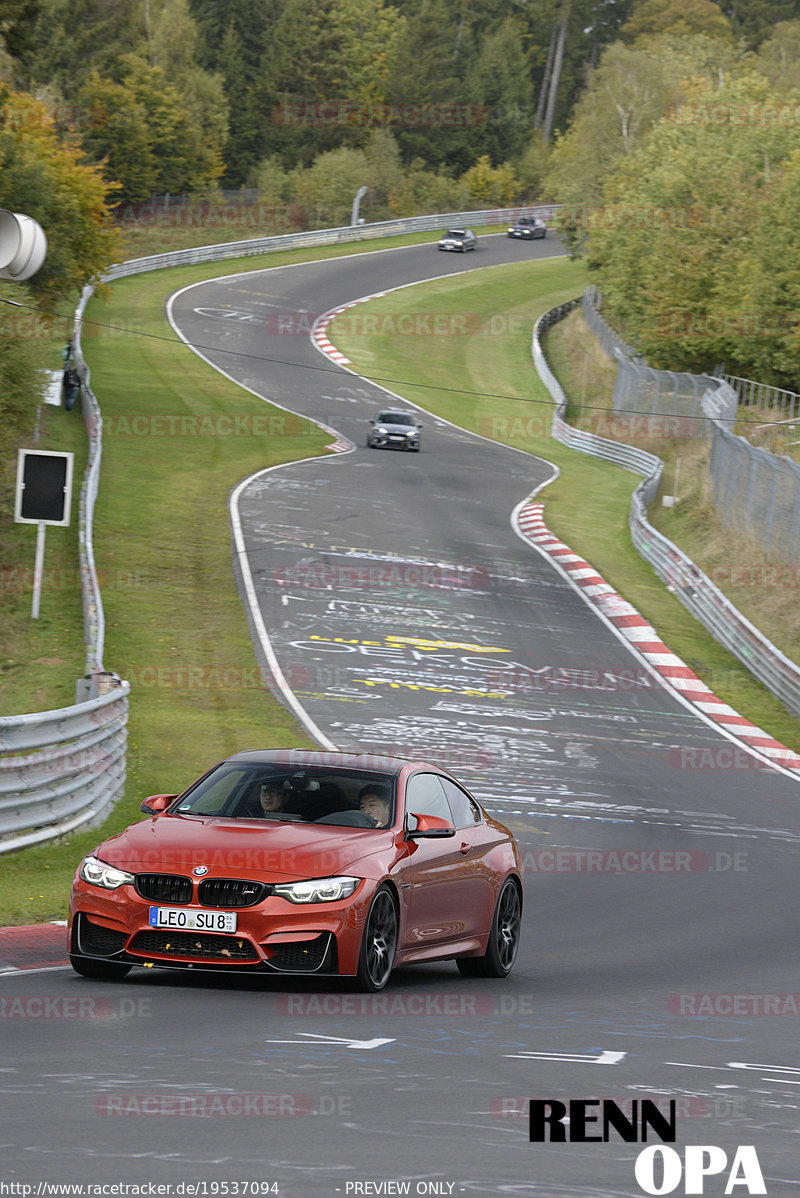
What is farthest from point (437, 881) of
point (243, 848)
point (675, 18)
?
point (675, 18)

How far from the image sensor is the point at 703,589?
32875mm

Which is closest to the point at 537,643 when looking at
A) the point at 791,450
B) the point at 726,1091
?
the point at 791,450

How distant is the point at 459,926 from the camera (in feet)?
33.9

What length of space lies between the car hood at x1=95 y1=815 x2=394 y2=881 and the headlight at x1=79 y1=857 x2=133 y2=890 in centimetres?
4

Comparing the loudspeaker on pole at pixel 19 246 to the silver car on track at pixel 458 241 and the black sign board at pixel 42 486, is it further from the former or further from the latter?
the silver car on track at pixel 458 241

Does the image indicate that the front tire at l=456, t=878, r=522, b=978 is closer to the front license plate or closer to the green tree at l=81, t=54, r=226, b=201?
the front license plate

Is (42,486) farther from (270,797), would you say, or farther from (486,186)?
(486,186)

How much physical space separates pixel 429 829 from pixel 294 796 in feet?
2.84

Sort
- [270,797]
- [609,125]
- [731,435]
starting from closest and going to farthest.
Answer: [270,797], [731,435], [609,125]

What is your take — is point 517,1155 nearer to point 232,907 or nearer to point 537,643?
point 232,907

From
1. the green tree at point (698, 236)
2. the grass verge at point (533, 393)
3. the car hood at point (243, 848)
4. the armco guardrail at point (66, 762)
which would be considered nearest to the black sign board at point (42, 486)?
the armco guardrail at point (66, 762)

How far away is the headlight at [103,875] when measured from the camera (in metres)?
9.06

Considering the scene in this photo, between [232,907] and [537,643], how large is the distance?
20061 millimetres

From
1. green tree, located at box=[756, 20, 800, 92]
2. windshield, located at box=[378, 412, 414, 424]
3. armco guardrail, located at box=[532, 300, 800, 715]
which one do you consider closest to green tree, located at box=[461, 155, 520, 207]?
green tree, located at box=[756, 20, 800, 92]
